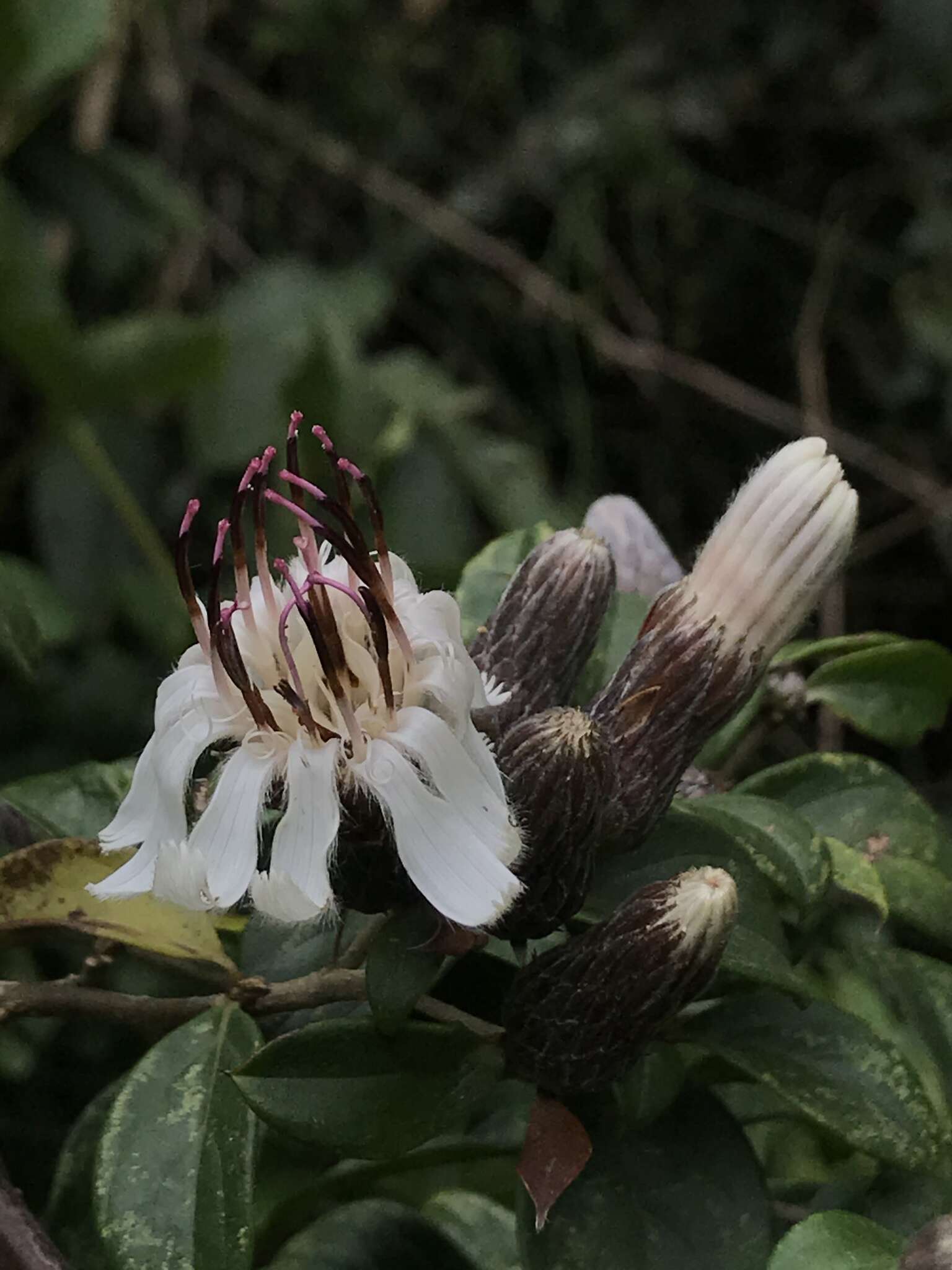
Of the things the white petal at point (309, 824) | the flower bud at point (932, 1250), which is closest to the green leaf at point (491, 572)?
the white petal at point (309, 824)

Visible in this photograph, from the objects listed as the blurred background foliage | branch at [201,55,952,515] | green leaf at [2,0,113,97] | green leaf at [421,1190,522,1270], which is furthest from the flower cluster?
branch at [201,55,952,515]

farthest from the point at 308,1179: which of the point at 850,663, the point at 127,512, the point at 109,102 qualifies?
the point at 109,102

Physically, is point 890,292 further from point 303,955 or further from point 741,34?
point 303,955

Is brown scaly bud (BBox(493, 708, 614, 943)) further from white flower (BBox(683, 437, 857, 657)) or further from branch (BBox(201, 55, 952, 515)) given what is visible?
branch (BBox(201, 55, 952, 515))

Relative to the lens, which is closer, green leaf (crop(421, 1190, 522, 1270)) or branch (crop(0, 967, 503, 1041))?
branch (crop(0, 967, 503, 1041))

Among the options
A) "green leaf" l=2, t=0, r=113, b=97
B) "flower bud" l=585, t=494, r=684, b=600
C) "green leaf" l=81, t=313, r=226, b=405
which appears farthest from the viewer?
"green leaf" l=81, t=313, r=226, b=405

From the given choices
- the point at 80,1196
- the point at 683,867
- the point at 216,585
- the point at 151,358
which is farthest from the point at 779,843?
the point at 151,358

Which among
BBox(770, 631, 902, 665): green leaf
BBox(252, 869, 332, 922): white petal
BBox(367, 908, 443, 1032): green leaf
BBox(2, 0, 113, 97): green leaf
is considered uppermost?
BBox(2, 0, 113, 97): green leaf
